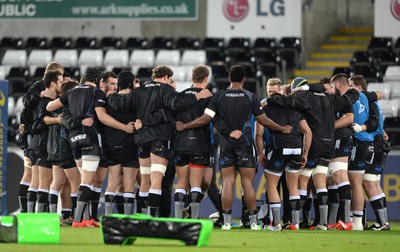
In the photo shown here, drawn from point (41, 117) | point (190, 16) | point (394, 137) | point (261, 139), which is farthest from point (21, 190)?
point (190, 16)

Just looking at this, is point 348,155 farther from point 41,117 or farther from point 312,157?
point 41,117

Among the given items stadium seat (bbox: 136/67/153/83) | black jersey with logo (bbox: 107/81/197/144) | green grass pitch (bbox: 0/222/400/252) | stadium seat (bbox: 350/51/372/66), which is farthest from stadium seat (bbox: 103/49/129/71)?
green grass pitch (bbox: 0/222/400/252)

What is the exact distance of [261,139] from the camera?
1577cm

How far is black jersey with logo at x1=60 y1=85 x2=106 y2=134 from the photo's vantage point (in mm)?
15523

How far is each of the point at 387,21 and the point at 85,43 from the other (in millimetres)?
7897

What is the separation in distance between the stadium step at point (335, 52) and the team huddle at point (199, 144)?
1027 cm

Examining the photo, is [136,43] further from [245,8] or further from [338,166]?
[338,166]

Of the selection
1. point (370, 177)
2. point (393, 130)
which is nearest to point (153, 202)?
point (370, 177)

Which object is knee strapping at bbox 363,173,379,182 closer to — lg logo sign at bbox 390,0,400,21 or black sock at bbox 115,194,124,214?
black sock at bbox 115,194,124,214

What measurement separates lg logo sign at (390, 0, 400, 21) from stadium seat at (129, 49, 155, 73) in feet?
19.8

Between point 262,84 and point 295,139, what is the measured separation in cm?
990

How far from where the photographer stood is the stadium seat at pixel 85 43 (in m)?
28.9

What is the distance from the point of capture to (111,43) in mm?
28906

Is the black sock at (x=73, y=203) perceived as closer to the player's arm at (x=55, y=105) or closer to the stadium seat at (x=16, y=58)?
the player's arm at (x=55, y=105)
